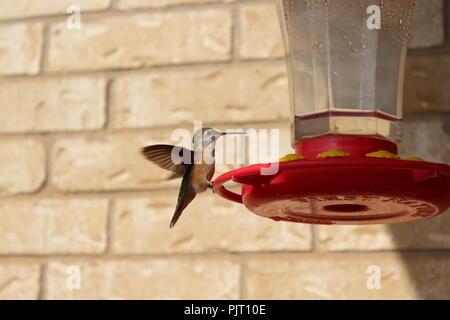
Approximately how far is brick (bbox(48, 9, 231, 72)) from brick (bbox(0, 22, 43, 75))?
52 mm

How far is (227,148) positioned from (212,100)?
0.18m

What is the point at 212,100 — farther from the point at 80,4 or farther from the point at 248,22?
the point at 80,4

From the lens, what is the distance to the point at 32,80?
2576mm

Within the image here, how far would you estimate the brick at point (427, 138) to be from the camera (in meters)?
2.17

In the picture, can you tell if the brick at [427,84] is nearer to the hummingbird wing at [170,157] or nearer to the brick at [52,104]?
the hummingbird wing at [170,157]

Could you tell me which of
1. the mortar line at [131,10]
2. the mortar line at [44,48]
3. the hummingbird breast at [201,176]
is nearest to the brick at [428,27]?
the mortar line at [131,10]

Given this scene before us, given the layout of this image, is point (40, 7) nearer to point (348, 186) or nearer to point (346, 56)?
point (346, 56)

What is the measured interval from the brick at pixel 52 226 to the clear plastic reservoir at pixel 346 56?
2.80 feet

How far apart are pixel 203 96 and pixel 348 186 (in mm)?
1161

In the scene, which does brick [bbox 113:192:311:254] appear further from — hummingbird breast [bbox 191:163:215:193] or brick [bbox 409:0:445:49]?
A: brick [bbox 409:0:445:49]

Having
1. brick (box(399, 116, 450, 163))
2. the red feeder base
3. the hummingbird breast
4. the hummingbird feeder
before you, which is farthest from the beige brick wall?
the red feeder base

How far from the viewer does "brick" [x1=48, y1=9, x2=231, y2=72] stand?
2420mm
